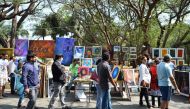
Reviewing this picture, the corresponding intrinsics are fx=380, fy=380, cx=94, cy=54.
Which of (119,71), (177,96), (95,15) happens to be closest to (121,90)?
(119,71)

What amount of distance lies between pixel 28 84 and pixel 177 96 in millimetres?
8926

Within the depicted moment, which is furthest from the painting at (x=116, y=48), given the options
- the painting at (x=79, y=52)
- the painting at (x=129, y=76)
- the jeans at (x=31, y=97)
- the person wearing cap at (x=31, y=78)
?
the jeans at (x=31, y=97)

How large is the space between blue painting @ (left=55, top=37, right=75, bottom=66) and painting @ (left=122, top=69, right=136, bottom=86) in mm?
4863

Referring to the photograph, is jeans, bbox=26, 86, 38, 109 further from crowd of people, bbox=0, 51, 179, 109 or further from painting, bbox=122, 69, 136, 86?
painting, bbox=122, 69, 136, 86

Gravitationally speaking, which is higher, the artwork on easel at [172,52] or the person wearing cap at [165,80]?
the artwork on easel at [172,52]

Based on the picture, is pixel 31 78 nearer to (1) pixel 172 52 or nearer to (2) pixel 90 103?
(2) pixel 90 103

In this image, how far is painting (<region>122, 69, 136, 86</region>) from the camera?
1482cm

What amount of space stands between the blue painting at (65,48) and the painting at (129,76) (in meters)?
4.86

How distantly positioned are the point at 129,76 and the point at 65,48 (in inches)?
199

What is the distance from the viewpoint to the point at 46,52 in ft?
62.7

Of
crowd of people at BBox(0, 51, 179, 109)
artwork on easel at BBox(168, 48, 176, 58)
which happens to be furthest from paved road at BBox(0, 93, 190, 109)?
artwork on easel at BBox(168, 48, 176, 58)

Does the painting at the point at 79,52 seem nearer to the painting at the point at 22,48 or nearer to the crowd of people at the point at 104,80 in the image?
the painting at the point at 22,48

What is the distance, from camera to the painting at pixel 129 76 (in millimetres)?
14825

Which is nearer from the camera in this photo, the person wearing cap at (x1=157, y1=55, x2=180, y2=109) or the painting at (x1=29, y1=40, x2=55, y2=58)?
the person wearing cap at (x1=157, y1=55, x2=180, y2=109)
